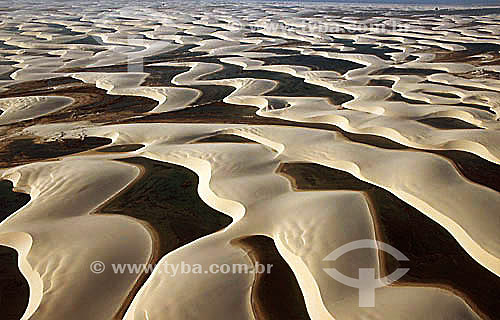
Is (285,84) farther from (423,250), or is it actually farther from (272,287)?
(272,287)

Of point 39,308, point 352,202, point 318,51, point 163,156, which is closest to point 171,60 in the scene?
point 318,51

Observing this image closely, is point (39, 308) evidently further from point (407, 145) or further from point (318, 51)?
point (318, 51)

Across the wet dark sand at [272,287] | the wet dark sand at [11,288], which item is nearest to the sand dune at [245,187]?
the wet dark sand at [272,287]

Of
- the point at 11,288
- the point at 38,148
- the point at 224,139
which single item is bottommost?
the point at 38,148

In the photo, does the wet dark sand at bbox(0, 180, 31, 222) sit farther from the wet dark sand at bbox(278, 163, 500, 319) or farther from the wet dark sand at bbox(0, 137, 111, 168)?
the wet dark sand at bbox(278, 163, 500, 319)

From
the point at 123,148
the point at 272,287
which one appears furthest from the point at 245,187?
the point at 123,148
